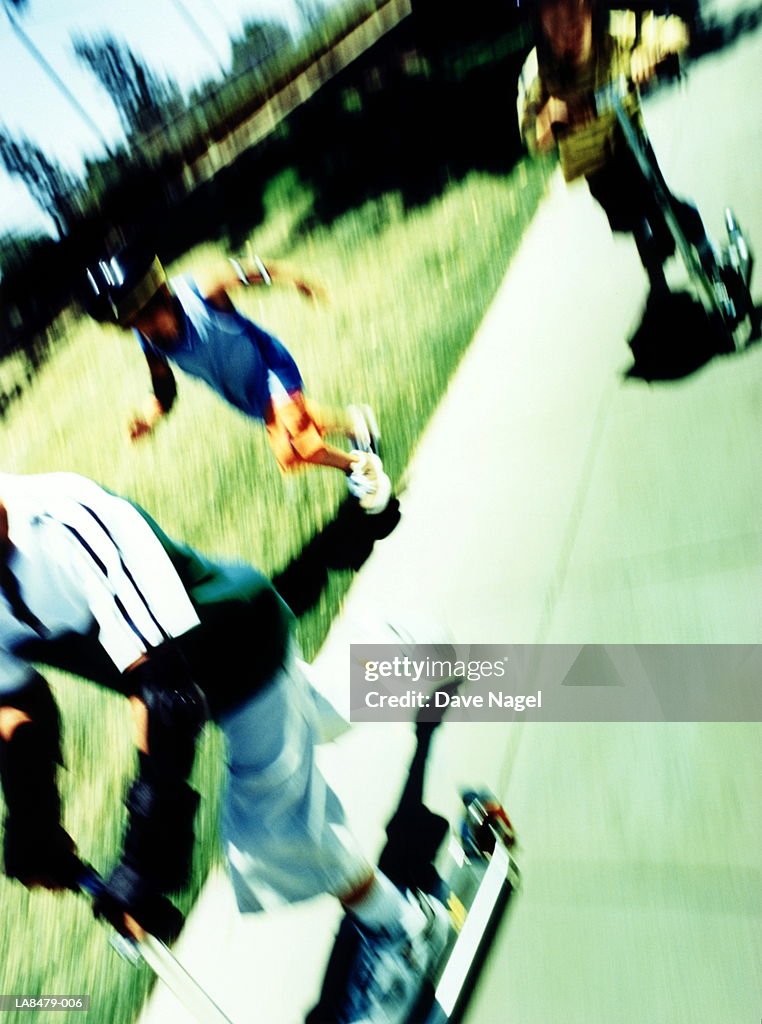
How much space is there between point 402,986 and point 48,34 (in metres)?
1.96

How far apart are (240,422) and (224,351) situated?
138 mm

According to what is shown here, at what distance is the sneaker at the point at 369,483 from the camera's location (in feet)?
4.99

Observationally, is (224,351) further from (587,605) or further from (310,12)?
(587,605)

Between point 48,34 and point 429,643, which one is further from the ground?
point 48,34

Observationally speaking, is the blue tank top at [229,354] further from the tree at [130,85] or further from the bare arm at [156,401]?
the tree at [130,85]

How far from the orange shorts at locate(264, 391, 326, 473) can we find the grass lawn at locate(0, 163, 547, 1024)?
0.09 feet

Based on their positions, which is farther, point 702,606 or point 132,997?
point 702,606

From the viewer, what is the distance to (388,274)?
1.53m

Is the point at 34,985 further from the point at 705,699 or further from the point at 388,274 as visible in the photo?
the point at 388,274

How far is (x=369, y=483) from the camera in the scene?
154 cm

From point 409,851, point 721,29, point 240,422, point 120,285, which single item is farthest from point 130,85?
point 409,851

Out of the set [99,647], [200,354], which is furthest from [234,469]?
[99,647]

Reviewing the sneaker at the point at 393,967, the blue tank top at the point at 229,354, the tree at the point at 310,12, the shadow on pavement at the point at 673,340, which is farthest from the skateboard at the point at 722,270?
the sneaker at the point at 393,967

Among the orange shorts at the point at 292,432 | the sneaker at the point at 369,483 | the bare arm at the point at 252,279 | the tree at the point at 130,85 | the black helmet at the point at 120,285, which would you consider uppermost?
the tree at the point at 130,85
